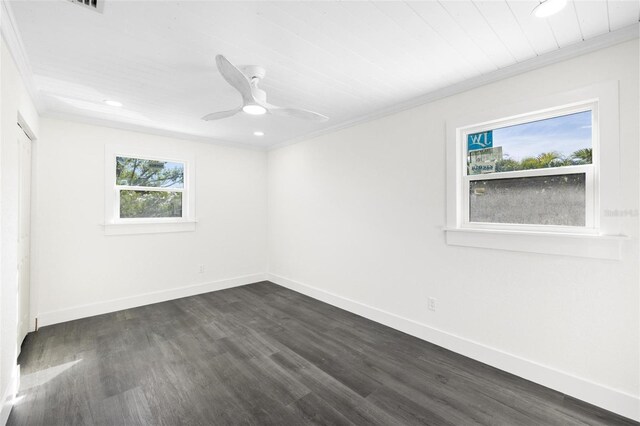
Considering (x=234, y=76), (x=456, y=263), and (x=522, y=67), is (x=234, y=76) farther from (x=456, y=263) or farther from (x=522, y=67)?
(x=456, y=263)

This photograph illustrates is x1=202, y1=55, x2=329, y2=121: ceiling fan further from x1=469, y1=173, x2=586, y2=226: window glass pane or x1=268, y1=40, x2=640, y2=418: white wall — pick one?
x1=469, y1=173, x2=586, y2=226: window glass pane

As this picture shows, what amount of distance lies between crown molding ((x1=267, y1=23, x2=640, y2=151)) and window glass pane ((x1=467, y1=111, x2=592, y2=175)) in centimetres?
42

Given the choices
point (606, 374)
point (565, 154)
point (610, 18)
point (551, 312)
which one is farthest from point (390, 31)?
point (606, 374)

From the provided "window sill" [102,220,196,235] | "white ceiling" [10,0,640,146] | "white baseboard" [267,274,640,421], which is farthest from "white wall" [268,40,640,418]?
"window sill" [102,220,196,235]

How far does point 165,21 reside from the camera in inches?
66.2

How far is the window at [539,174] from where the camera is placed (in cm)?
191

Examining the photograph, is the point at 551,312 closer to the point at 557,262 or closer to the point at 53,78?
the point at 557,262

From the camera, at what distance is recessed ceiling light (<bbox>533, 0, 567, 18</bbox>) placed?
1.55m

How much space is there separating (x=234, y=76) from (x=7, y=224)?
5.83 ft

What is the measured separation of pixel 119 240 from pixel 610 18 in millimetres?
5060

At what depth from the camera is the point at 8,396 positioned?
1917mm

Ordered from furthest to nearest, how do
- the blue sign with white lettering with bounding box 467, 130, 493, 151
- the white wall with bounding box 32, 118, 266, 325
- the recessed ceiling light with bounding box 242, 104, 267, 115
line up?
1. the white wall with bounding box 32, 118, 266, 325
2. the blue sign with white lettering with bounding box 467, 130, 493, 151
3. the recessed ceiling light with bounding box 242, 104, 267, 115

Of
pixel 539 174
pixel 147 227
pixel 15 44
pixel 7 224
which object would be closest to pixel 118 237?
pixel 147 227

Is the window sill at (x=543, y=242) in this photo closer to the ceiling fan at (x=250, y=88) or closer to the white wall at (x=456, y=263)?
the white wall at (x=456, y=263)
